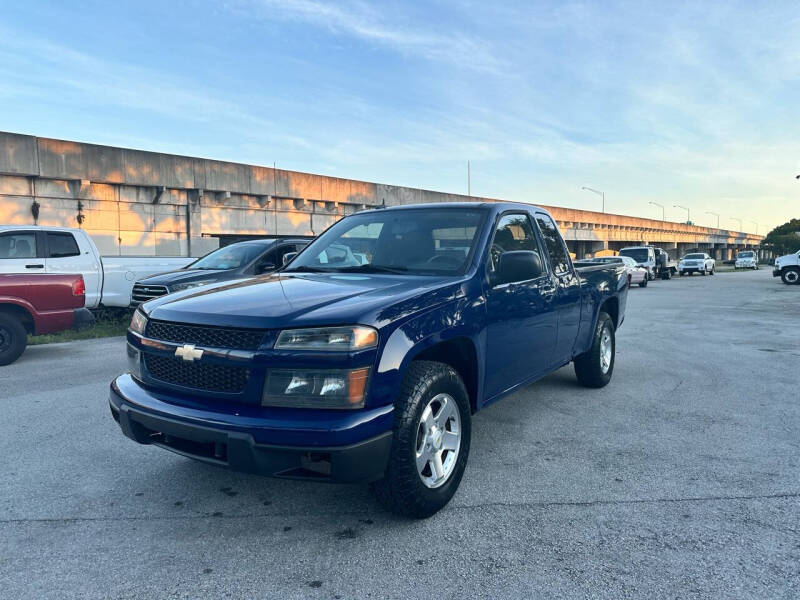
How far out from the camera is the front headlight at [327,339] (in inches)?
107

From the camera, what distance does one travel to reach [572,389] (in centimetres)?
614

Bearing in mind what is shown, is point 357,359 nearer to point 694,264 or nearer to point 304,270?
point 304,270

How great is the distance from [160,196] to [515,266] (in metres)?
19.5

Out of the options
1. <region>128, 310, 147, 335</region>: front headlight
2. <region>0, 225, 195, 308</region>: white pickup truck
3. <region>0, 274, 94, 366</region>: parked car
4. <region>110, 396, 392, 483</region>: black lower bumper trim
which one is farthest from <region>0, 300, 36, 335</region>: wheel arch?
<region>110, 396, 392, 483</region>: black lower bumper trim

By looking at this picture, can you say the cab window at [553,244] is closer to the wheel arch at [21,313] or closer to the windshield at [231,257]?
the windshield at [231,257]

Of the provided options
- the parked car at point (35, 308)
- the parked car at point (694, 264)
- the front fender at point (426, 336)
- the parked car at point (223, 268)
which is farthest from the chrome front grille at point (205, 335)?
the parked car at point (694, 264)

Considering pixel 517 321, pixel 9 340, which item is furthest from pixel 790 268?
pixel 9 340

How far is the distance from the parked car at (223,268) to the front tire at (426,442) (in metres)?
6.69

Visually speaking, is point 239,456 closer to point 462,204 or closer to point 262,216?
point 462,204

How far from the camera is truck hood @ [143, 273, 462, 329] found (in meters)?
2.81

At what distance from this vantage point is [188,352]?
2.97 m

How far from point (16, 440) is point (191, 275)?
230 inches

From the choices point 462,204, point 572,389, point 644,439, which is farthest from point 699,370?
point 462,204

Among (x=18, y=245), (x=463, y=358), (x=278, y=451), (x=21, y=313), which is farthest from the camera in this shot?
(x=18, y=245)
